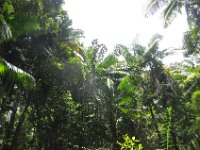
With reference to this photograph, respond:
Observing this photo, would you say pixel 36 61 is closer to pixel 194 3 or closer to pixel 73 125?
pixel 73 125

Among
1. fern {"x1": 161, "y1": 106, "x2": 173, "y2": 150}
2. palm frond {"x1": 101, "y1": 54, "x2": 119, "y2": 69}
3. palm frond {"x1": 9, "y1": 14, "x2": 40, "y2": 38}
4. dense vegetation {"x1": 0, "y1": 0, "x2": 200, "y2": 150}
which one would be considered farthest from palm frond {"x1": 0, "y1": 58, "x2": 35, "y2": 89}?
fern {"x1": 161, "y1": 106, "x2": 173, "y2": 150}

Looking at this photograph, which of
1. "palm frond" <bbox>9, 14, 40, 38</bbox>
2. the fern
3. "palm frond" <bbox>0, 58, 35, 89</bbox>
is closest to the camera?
the fern

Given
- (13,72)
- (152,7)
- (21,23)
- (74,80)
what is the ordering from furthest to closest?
1. (74,80)
2. (152,7)
3. (21,23)
4. (13,72)

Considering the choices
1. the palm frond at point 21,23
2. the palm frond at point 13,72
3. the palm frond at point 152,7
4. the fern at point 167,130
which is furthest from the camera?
the palm frond at point 152,7

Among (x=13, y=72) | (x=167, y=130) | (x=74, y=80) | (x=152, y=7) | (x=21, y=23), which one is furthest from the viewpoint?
(x=74, y=80)

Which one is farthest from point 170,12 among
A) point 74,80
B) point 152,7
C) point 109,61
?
point 74,80

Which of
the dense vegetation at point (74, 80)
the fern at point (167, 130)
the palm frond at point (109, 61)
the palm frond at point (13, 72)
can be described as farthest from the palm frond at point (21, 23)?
the fern at point (167, 130)

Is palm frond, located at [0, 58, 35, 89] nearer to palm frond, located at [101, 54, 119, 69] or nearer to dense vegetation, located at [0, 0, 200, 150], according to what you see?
dense vegetation, located at [0, 0, 200, 150]

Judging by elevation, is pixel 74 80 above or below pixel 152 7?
below

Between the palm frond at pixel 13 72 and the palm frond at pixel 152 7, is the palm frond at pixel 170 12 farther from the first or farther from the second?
the palm frond at pixel 13 72

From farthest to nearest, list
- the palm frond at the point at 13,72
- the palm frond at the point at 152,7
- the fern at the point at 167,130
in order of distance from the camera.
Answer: the palm frond at the point at 152,7 → the palm frond at the point at 13,72 → the fern at the point at 167,130

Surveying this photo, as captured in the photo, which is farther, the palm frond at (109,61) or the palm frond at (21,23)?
the palm frond at (109,61)

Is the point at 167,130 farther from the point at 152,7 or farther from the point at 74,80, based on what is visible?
the point at 74,80

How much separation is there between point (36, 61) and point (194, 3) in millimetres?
9462
